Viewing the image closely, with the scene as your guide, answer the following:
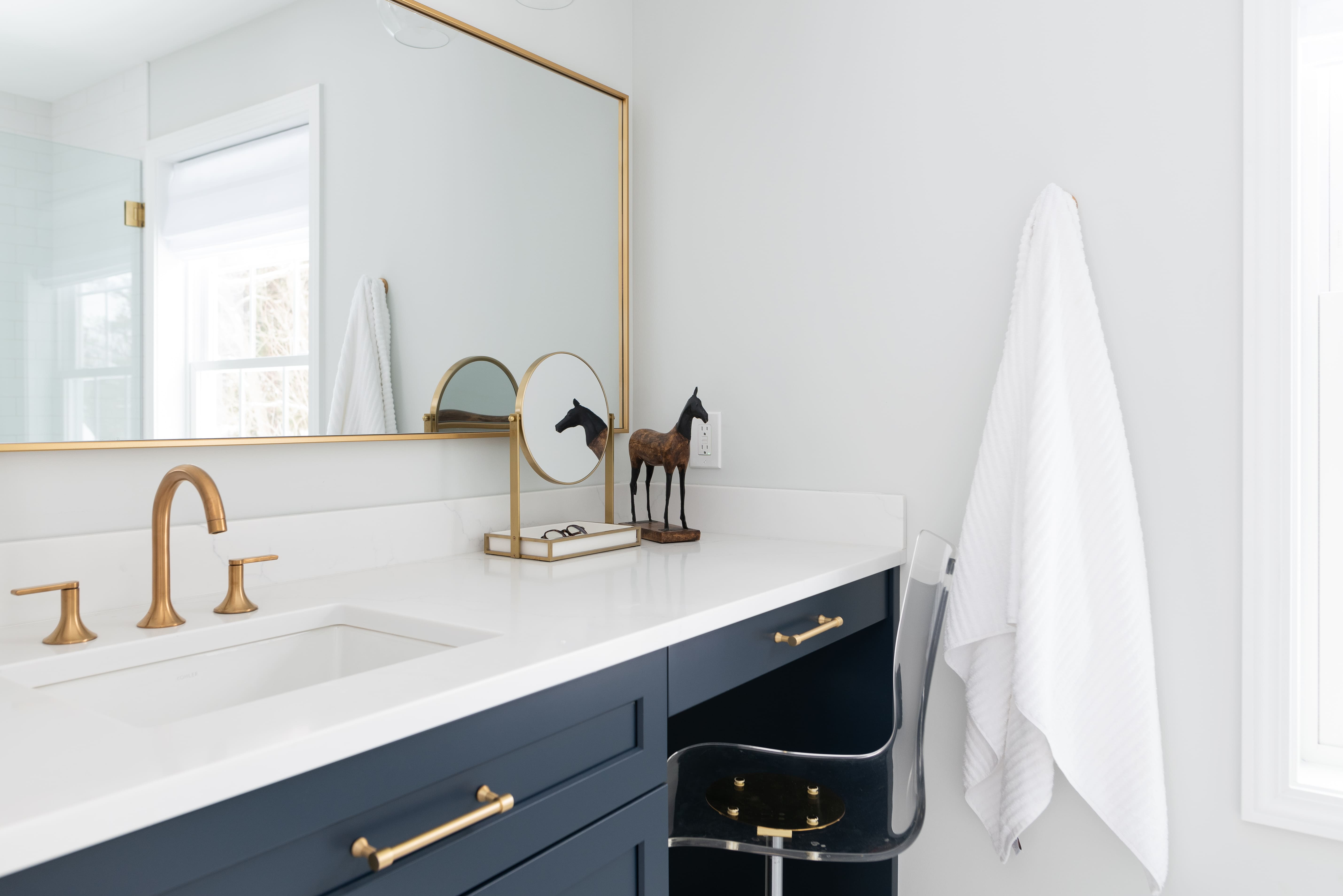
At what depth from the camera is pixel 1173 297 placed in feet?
4.54

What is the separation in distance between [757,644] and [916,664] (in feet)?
0.82

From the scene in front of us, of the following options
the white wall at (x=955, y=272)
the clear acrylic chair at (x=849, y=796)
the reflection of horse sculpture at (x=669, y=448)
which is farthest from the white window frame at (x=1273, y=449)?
the reflection of horse sculpture at (x=669, y=448)

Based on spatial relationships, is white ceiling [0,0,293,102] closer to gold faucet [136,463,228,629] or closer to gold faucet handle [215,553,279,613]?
gold faucet [136,463,228,629]

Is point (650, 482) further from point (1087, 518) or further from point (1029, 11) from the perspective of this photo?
point (1029, 11)

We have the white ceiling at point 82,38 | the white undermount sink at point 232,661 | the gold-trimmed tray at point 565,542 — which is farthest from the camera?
the gold-trimmed tray at point 565,542

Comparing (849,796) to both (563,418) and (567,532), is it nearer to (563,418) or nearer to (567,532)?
(567,532)

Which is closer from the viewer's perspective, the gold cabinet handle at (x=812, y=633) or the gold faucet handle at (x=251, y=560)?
the gold faucet handle at (x=251, y=560)

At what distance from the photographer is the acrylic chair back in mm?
1257

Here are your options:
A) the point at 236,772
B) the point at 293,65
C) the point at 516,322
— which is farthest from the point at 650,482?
the point at 236,772

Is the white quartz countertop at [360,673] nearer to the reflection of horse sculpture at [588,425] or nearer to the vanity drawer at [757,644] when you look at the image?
the vanity drawer at [757,644]

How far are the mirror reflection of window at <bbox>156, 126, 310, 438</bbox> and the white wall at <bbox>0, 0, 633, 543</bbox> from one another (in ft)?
0.21

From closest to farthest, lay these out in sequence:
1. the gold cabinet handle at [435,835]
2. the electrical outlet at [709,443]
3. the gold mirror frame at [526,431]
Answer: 1. the gold cabinet handle at [435,835]
2. the gold mirror frame at [526,431]
3. the electrical outlet at [709,443]

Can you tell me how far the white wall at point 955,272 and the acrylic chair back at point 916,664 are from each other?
1.13ft

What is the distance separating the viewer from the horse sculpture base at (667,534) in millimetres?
1715
